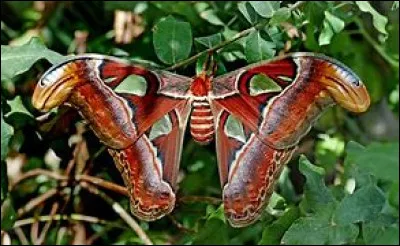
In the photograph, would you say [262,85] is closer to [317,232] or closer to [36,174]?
[317,232]

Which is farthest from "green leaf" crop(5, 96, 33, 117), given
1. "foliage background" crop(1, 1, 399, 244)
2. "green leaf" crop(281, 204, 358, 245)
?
"green leaf" crop(281, 204, 358, 245)

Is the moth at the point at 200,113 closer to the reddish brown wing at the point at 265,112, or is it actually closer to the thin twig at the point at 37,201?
the reddish brown wing at the point at 265,112

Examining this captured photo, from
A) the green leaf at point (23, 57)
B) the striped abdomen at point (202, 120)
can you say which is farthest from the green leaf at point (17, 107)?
the striped abdomen at point (202, 120)

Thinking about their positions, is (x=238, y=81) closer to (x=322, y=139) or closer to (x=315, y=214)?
(x=315, y=214)

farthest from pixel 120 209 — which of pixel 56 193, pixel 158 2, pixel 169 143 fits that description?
pixel 169 143

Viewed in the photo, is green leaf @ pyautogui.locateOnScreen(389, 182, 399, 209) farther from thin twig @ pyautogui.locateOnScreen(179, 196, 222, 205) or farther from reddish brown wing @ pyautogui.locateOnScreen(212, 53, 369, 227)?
thin twig @ pyautogui.locateOnScreen(179, 196, 222, 205)

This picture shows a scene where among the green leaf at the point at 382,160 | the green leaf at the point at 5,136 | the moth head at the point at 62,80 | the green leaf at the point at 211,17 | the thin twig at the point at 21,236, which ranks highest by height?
the green leaf at the point at 382,160
